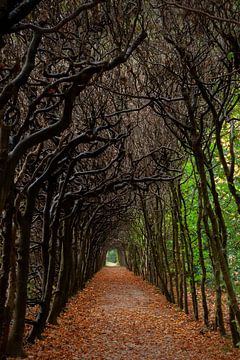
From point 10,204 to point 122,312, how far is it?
460 inches

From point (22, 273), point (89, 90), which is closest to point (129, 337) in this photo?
point (22, 273)

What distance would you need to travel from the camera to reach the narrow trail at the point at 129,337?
31.7 ft

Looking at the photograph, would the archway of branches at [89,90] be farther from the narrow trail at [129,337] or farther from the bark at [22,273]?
the narrow trail at [129,337]

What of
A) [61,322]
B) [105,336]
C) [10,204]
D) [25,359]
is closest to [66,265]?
[61,322]

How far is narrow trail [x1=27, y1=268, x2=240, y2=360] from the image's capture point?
9.66 metres

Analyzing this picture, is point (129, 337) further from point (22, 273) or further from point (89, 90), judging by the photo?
point (89, 90)

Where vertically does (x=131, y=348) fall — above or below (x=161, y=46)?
below

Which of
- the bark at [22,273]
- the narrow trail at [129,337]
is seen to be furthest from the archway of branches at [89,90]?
the narrow trail at [129,337]

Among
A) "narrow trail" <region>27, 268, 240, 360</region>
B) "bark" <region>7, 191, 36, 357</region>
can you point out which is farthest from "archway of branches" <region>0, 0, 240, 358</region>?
"narrow trail" <region>27, 268, 240, 360</region>

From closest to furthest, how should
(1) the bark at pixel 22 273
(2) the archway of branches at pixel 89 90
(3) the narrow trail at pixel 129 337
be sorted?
(2) the archway of branches at pixel 89 90
(1) the bark at pixel 22 273
(3) the narrow trail at pixel 129 337

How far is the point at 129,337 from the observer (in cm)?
1221

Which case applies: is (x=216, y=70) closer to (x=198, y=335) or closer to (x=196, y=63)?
(x=196, y=63)

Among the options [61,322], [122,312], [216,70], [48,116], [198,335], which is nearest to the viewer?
[216,70]

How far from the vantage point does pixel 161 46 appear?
905cm
